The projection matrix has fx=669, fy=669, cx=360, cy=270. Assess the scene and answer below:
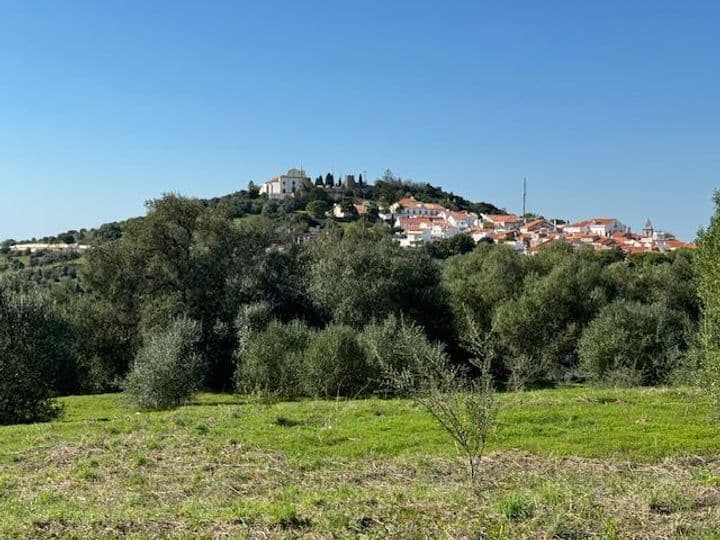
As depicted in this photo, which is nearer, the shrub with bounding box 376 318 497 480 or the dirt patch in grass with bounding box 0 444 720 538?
the dirt patch in grass with bounding box 0 444 720 538

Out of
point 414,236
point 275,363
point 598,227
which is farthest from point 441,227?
point 275,363

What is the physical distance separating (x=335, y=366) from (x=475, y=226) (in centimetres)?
13540

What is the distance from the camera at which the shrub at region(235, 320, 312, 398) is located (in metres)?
30.1

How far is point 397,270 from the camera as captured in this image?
1804 inches

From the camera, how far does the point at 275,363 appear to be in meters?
31.4

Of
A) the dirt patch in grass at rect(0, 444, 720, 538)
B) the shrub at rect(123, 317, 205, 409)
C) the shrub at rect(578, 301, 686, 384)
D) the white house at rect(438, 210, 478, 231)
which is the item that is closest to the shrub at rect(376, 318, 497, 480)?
the dirt patch in grass at rect(0, 444, 720, 538)

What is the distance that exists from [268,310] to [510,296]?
18.3m

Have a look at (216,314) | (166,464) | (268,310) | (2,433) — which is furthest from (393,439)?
(216,314)

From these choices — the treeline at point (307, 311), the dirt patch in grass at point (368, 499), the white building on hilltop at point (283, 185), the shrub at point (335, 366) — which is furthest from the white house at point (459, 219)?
the dirt patch in grass at point (368, 499)

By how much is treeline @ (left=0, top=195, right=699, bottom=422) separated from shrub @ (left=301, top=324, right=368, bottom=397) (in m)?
0.07

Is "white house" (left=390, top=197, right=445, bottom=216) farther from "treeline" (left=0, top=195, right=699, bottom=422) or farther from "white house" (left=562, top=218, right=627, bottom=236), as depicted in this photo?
"treeline" (left=0, top=195, right=699, bottom=422)

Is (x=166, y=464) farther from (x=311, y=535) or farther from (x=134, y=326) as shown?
(x=134, y=326)

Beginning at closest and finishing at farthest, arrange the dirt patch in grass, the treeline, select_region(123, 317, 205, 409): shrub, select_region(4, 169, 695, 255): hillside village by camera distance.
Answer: the dirt patch in grass
select_region(123, 317, 205, 409): shrub
the treeline
select_region(4, 169, 695, 255): hillside village

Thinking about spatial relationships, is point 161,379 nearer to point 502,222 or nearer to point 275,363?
point 275,363
